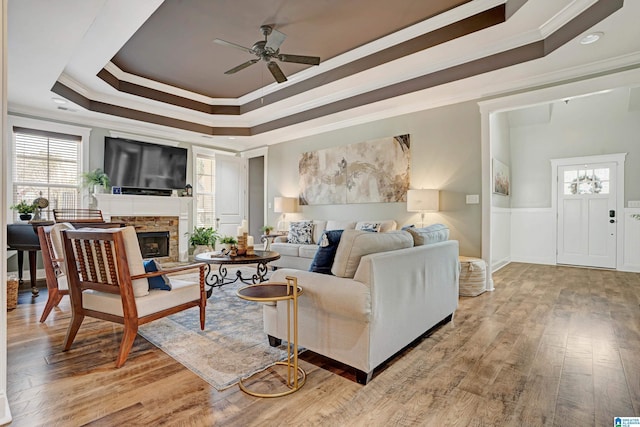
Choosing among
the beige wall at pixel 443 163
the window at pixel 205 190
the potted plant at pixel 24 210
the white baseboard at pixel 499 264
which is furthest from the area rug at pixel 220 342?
the white baseboard at pixel 499 264

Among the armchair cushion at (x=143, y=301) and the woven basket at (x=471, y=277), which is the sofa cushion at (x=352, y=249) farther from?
the woven basket at (x=471, y=277)

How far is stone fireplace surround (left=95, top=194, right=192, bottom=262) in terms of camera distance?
5793mm

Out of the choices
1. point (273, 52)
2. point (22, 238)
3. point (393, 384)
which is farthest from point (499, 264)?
point (22, 238)

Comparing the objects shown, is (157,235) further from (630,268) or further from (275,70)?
(630,268)

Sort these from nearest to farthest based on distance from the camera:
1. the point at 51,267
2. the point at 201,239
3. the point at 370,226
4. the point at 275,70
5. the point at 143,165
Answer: the point at 51,267
the point at 275,70
the point at 370,226
the point at 143,165
the point at 201,239

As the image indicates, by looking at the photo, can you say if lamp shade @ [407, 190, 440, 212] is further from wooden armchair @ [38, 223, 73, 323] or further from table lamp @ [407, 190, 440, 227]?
wooden armchair @ [38, 223, 73, 323]

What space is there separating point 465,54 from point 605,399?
3.65 metres

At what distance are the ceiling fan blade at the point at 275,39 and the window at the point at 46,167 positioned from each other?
415cm

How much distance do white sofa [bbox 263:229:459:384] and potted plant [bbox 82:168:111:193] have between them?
4.78 m

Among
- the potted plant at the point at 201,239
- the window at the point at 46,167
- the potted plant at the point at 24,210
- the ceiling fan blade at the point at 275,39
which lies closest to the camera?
the ceiling fan blade at the point at 275,39

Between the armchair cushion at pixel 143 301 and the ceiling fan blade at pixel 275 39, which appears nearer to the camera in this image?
the armchair cushion at pixel 143 301

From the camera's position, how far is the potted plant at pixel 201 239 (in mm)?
6934

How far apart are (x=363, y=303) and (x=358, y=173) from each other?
4.07 metres

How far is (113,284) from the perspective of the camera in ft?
7.44
